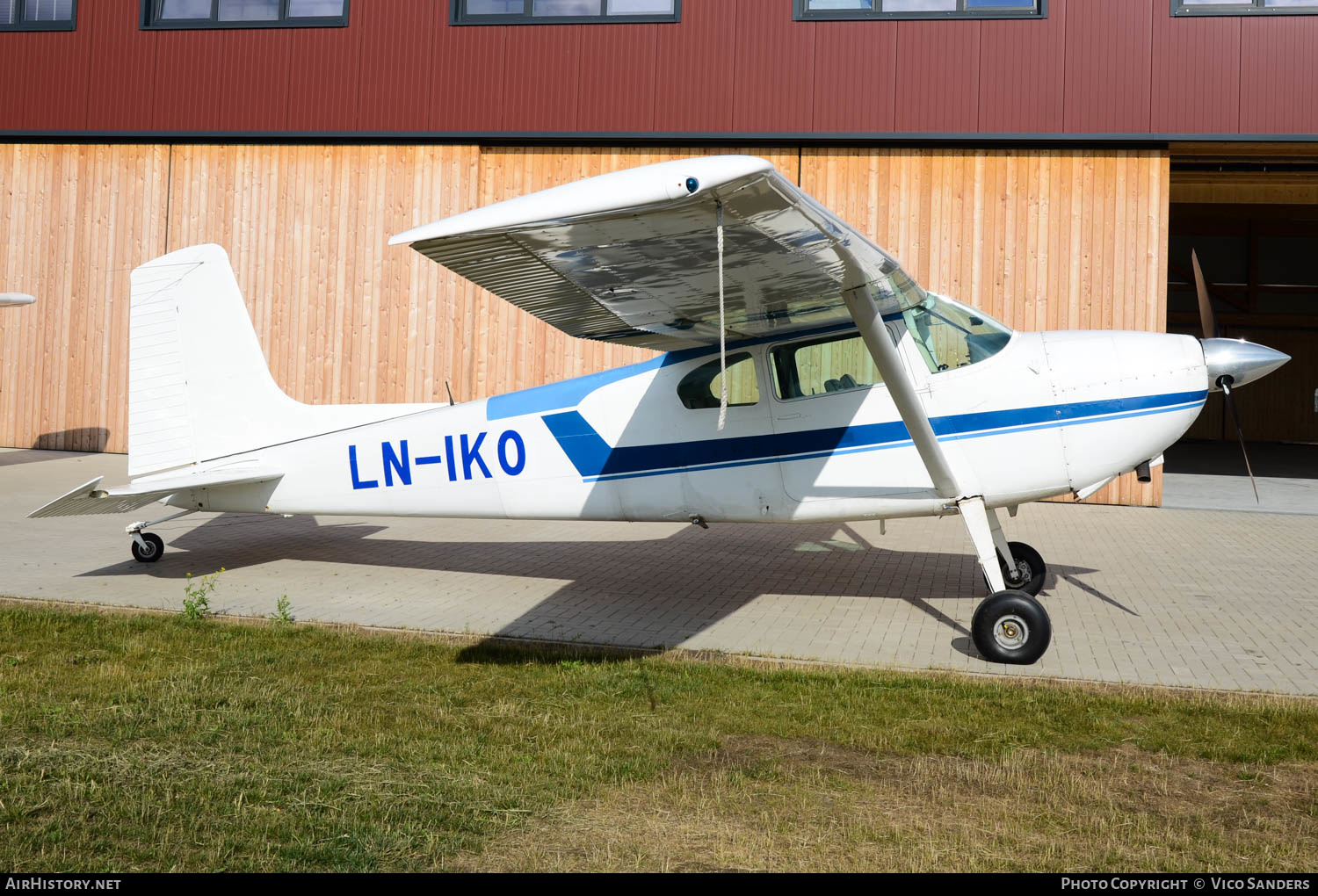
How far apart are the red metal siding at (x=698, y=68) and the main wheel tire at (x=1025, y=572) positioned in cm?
904

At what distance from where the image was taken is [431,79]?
15.8 m

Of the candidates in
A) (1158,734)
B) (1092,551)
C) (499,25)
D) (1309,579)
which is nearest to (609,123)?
(499,25)

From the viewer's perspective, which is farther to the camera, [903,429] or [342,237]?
[342,237]

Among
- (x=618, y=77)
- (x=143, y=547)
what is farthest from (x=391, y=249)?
(x=143, y=547)

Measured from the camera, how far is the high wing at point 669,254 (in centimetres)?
443

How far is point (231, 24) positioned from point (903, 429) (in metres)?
14.3

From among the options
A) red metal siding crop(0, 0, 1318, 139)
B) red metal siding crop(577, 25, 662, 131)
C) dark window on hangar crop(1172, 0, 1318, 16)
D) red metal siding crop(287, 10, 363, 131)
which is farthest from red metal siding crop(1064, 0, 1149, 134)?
Result: red metal siding crop(287, 10, 363, 131)

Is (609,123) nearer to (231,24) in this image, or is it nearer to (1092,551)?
A: (231,24)

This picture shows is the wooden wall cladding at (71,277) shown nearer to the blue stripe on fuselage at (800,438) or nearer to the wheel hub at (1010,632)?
the blue stripe on fuselage at (800,438)

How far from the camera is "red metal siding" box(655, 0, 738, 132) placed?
14914 millimetres

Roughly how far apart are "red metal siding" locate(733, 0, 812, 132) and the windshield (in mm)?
8539

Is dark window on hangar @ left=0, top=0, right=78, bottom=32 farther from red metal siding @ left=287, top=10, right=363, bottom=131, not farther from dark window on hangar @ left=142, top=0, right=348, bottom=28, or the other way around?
red metal siding @ left=287, top=10, right=363, bottom=131

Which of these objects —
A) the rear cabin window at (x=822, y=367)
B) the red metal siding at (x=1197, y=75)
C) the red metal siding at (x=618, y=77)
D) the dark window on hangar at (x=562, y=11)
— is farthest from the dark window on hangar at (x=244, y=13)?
the rear cabin window at (x=822, y=367)

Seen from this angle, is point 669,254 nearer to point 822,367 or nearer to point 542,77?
point 822,367
